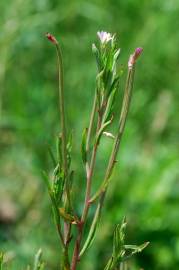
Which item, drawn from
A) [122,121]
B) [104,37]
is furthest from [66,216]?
[104,37]

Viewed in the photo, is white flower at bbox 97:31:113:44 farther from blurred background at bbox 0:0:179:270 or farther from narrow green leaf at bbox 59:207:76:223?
blurred background at bbox 0:0:179:270

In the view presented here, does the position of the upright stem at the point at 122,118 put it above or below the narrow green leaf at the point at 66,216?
above

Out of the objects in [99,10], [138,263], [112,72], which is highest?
[99,10]

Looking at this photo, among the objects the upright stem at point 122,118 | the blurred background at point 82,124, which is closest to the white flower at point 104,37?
the upright stem at point 122,118

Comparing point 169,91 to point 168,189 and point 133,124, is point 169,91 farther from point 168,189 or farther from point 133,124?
point 168,189

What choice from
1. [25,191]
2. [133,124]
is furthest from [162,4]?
[25,191]

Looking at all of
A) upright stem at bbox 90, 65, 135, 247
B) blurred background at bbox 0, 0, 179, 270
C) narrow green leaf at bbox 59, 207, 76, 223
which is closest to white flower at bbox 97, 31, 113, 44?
upright stem at bbox 90, 65, 135, 247

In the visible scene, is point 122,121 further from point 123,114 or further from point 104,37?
point 104,37

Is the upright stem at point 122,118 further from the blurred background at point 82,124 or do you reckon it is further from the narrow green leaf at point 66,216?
the blurred background at point 82,124
